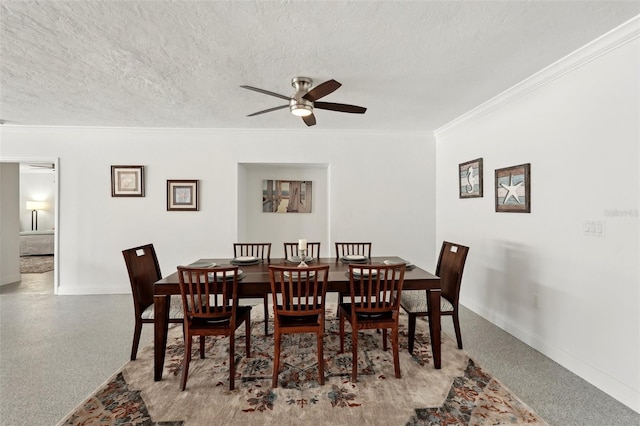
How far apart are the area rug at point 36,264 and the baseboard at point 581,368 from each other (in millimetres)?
7809

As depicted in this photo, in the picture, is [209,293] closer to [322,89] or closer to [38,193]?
[322,89]

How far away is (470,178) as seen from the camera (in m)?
3.76

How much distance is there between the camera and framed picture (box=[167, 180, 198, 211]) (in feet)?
14.7

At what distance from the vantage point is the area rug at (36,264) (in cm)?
595

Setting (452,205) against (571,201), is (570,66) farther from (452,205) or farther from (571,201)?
(452,205)

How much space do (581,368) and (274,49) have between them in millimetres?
3325

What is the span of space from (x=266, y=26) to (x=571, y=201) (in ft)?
8.62

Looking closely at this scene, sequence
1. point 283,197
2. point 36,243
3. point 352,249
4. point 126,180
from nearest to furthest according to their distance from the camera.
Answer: point 352,249 < point 126,180 < point 283,197 < point 36,243

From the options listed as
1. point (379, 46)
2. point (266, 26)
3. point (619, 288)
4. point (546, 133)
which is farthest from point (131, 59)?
point (619, 288)

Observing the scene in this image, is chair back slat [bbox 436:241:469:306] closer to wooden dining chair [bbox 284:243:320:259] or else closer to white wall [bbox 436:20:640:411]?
white wall [bbox 436:20:640:411]

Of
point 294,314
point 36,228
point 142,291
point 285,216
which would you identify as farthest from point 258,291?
point 36,228

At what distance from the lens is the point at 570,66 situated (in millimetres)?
2367

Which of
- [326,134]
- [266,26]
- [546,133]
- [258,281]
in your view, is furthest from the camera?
[326,134]

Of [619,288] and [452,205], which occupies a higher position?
[452,205]
